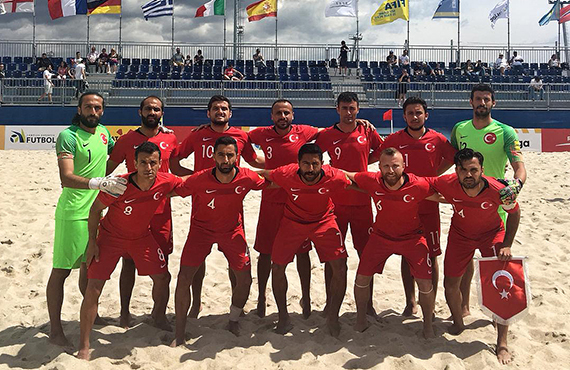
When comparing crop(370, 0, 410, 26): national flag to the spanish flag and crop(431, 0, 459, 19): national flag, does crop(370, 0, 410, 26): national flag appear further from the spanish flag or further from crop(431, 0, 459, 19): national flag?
the spanish flag

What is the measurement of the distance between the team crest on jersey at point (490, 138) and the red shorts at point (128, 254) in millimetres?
3390

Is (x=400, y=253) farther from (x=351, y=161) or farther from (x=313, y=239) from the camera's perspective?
(x=351, y=161)

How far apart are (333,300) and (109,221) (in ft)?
7.12

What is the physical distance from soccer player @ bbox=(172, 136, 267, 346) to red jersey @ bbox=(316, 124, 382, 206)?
0.87 metres

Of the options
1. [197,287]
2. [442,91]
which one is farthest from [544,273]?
[442,91]

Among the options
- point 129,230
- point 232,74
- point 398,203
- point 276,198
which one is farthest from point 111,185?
point 232,74

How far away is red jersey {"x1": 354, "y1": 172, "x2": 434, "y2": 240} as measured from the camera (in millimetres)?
4152

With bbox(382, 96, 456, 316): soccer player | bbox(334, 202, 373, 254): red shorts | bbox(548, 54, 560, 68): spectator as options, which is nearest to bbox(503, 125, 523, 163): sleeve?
bbox(382, 96, 456, 316): soccer player

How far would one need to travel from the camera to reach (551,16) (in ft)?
89.2

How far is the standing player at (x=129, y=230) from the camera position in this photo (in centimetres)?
392

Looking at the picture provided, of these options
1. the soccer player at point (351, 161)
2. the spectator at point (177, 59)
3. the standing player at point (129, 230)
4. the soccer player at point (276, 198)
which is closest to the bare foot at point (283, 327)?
the soccer player at point (276, 198)

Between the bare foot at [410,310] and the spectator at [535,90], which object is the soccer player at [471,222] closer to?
the bare foot at [410,310]

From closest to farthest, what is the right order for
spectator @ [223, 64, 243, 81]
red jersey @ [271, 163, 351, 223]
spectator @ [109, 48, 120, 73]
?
red jersey @ [271, 163, 351, 223]
spectator @ [223, 64, 243, 81]
spectator @ [109, 48, 120, 73]

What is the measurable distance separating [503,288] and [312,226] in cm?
174
